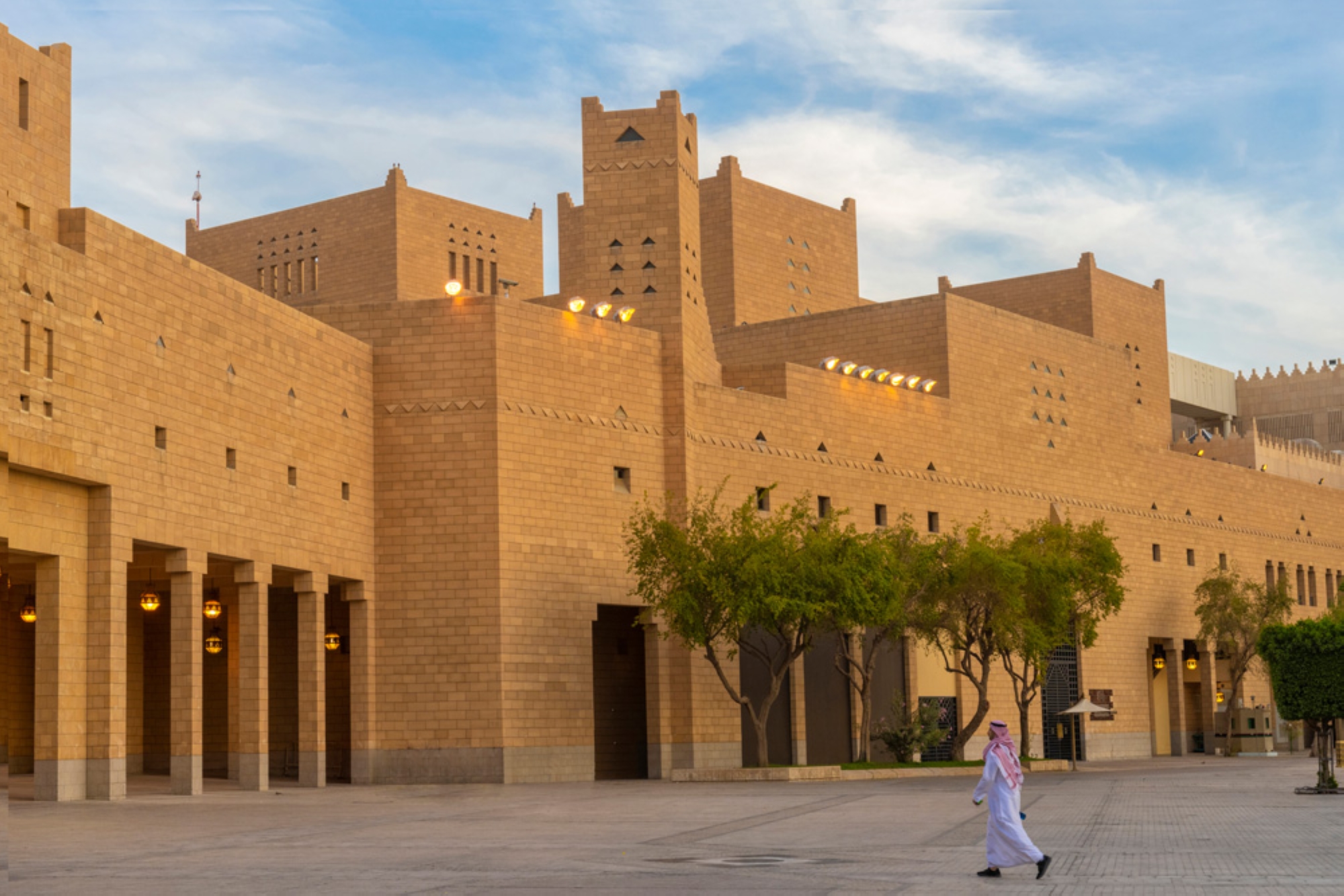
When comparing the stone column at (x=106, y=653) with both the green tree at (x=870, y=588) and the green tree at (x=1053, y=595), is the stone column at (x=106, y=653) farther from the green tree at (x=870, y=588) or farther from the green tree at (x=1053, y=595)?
the green tree at (x=1053, y=595)

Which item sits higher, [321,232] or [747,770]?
[321,232]

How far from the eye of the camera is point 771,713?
132 feet

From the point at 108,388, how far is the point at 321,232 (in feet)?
109

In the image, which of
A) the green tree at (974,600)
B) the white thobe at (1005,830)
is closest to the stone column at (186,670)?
the white thobe at (1005,830)

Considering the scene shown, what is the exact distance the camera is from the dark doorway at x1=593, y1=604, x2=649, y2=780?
39.2 m

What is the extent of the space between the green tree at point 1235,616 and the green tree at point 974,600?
1771 centimetres

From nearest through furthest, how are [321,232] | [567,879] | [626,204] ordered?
[567,879] → [626,204] → [321,232]

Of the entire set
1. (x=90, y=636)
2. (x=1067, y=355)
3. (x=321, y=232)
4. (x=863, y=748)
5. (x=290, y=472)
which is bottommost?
(x=863, y=748)

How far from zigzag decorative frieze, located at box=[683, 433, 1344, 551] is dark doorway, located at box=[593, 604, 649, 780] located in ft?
16.6

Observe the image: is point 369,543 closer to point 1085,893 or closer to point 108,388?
point 108,388

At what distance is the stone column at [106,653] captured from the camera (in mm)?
25562

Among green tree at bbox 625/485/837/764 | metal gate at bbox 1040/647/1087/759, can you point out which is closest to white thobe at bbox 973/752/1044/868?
green tree at bbox 625/485/837/764

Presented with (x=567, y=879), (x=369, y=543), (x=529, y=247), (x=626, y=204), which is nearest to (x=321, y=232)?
(x=529, y=247)

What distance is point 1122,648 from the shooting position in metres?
52.7
